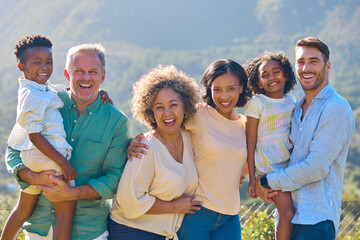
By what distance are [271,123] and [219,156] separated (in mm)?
537

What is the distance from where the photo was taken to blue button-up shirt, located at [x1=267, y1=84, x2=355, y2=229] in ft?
11.0

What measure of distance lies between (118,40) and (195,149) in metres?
74.3

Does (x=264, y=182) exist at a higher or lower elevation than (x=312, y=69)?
lower

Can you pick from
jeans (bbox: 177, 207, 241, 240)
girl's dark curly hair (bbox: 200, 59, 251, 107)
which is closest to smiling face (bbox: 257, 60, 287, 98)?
girl's dark curly hair (bbox: 200, 59, 251, 107)

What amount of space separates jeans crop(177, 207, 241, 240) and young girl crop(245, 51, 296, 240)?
33cm

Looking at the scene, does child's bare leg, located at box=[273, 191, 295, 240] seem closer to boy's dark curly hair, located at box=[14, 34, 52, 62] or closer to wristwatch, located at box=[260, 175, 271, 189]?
wristwatch, located at box=[260, 175, 271, 189]

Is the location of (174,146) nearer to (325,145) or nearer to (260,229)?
(325,145)

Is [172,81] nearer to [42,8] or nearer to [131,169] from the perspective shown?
[131,169]

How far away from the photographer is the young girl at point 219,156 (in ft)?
12.2

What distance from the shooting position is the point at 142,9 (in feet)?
275

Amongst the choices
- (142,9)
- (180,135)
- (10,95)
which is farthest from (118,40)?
(180,135)

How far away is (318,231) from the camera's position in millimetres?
3311

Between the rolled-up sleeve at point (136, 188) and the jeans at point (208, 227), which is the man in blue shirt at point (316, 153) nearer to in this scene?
the jeans at point (208, 227)

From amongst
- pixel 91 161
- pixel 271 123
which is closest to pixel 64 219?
pixel 91 161
